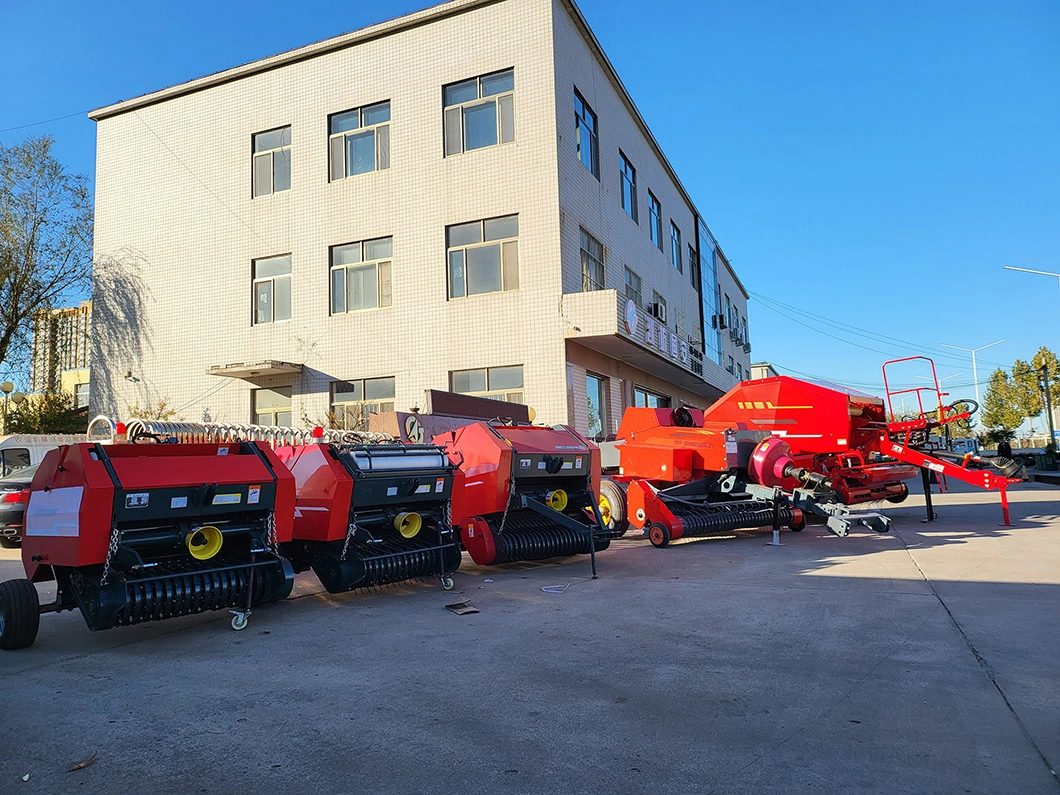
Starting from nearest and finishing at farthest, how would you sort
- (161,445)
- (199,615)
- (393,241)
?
(161,445) < (199,615) < (393,241)

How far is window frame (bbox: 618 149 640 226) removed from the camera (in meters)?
23.1

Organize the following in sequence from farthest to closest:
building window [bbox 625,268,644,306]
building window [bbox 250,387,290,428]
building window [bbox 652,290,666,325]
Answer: building window [bbox 652,290,666,325] → building window [bbox 625,268,644,306] → building window [bbox 250,387,290,428]

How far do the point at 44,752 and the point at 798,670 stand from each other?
395 centimetres

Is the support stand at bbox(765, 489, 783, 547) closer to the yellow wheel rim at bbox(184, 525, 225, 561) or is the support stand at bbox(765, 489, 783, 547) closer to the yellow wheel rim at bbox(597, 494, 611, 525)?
the yellow wheel rim at bbox(597, 494, 611, 525)

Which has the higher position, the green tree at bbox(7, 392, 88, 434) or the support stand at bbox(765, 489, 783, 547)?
the green tree at bbox(7, 392, 88, 434)

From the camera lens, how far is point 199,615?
20.9ft

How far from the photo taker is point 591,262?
1984cm

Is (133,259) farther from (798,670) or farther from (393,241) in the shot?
(798,670)

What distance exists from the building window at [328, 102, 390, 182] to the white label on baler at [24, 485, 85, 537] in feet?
51.6

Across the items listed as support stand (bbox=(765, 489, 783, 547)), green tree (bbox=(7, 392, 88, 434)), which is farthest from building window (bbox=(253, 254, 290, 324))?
support stand (bbox=(765, 489, 783, 547))

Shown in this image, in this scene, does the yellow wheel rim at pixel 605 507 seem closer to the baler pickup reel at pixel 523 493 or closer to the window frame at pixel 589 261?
the baler pickup reel at pixel 523 493

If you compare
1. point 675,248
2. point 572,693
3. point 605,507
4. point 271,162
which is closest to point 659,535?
point 605,507

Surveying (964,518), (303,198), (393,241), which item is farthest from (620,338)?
(303,198)

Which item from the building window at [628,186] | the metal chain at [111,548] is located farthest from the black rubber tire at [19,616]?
the building window at [628,186]
